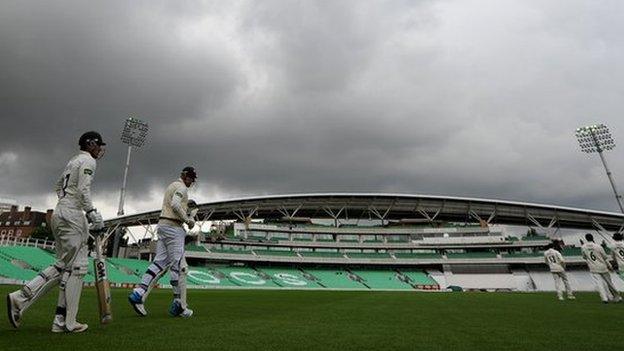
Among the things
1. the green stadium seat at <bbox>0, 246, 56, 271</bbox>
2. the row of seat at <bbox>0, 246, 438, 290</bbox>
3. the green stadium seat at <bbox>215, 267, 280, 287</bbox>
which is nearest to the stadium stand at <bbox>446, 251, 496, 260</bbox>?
the row of seat at <bbox>0, 246, 438, 290</bbox>

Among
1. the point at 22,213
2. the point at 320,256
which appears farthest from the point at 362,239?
the point at 22,213

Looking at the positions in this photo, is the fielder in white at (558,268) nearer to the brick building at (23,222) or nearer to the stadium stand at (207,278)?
the stadium stand at (207,278)

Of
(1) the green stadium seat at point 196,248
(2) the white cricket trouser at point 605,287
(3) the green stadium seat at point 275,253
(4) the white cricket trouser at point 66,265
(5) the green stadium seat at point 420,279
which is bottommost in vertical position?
(5) the green stadium seat at point 420,279

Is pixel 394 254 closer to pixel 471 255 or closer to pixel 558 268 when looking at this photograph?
pixel 471 255

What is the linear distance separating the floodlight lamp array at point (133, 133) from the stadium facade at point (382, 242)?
11376 millimetres

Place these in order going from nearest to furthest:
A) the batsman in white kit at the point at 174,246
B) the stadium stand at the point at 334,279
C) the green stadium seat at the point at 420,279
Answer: the batsman in white kit at the point at 174,246 < the stadium stand at the point at 334,279 < the green stadium seat at the point at 420,279

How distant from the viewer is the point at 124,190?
48344 mm

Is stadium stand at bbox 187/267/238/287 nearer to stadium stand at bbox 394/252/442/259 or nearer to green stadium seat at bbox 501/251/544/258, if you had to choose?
stadium stand at bbox 394/252/442/259

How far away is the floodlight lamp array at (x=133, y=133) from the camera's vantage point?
167 ft

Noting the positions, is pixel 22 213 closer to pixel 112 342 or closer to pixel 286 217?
pixel 286 217

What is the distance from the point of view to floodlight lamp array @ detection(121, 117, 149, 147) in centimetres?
5088

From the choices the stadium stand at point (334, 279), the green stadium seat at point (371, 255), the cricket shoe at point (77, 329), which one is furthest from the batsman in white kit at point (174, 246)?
the green stadium seat at point (371, 255)

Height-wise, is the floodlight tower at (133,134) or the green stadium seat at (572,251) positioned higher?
the floodlight tower at (133,134)

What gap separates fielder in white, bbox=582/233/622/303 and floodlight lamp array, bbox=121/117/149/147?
51480 mm
